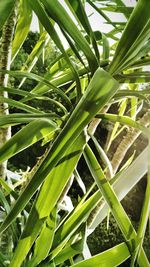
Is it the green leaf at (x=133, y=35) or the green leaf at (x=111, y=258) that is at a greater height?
the green leaf at (x=133, y=35)

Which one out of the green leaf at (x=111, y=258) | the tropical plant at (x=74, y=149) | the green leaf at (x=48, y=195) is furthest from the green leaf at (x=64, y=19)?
the green leaf at (x=111, y=258)

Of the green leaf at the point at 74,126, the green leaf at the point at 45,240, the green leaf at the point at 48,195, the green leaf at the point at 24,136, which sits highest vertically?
the green leaf at the point at 24,136

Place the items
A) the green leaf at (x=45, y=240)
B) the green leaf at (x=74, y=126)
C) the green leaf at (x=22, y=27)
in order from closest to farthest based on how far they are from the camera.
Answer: the green leaf at (x=74, y=126), the green leaf at (x=45, y=240), the green leaf at (x=22, y=27)

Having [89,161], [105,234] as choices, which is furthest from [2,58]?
[105,234]

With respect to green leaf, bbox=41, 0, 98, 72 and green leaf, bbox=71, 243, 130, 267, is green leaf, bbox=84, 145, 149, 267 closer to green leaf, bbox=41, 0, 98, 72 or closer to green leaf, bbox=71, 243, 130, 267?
green leaf, bbox=71, 243, 130, 267

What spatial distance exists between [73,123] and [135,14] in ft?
0.37

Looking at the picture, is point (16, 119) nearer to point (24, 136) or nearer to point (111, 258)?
point (24, 136)

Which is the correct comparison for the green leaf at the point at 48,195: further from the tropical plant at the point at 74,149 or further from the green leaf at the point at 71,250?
the green leaf at the point at 71,250

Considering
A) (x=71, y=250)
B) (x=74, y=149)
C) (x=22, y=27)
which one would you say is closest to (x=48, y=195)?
(x=74, y=149)

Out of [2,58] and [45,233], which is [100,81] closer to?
[45,233]

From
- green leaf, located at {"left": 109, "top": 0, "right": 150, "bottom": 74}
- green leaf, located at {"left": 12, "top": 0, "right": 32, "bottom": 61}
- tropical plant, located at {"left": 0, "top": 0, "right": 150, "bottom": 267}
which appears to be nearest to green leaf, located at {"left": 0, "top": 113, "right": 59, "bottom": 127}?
tropical plant, located at {"left": 0, "top": 0, "right": 150, "bottom": 267}

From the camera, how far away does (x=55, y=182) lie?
0.37 m

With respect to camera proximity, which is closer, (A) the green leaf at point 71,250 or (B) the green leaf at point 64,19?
(B) the green leaf at point 64,19

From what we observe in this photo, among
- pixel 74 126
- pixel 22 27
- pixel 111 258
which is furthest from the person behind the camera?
pixel 22 27
